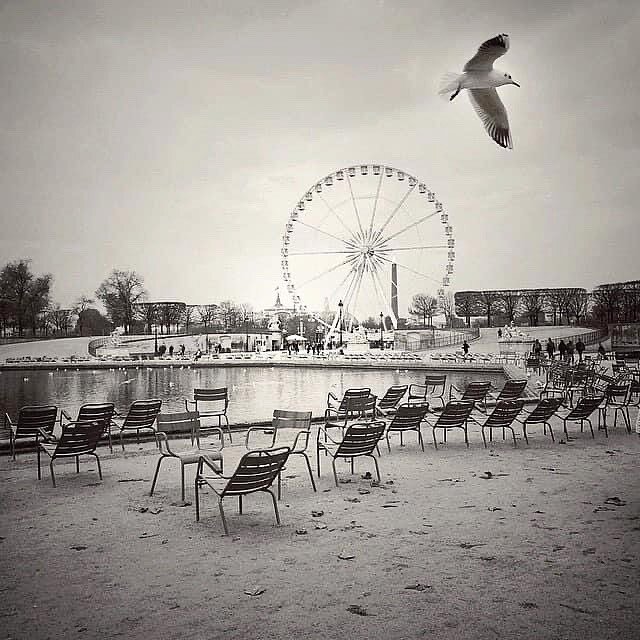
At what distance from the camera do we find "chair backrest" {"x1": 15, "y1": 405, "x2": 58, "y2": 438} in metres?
9.23

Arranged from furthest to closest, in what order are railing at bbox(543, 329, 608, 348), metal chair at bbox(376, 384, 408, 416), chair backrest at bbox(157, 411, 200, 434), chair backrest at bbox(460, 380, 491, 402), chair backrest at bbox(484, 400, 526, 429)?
railing at bbox(543, 329, 608, 348) < metal chair at bbox(376, 384, 408, 416) < chair backrest at bbox(460, 380, 491, 402) < chair backrest at bbox(484, 400, 526, 429) < chair backrest at bbox(157, 411, 200, 434)

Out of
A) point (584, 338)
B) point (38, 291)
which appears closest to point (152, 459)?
point (584, 338)

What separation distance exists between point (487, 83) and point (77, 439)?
896 centimetres

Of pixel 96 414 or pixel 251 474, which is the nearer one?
pixel 251 474

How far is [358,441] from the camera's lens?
7516mm

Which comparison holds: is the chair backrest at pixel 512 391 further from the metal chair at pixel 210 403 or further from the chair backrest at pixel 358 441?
the chair backrest at pixel 358 441

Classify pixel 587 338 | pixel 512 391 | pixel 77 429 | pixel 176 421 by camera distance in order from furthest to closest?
1. pixel 587 338
2. pixel 512 391
3. pixel 176 421
4. pixel 77 429

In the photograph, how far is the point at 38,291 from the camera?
2564 inches

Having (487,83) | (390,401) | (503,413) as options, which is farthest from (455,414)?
(487,83)

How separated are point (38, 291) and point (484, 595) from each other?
68.2m

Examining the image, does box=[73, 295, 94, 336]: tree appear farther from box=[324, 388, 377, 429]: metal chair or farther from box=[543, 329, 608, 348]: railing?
box=[324, 388, 377, 429]: metal chair

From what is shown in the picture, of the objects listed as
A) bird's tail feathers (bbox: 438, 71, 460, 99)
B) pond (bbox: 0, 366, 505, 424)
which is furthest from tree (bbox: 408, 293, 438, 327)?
bird's tail feathers (bbox: 438, 71, 460, 99)

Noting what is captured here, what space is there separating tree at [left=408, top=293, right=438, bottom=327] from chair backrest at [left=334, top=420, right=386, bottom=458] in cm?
8962

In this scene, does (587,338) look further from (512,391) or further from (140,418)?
(140,418)
